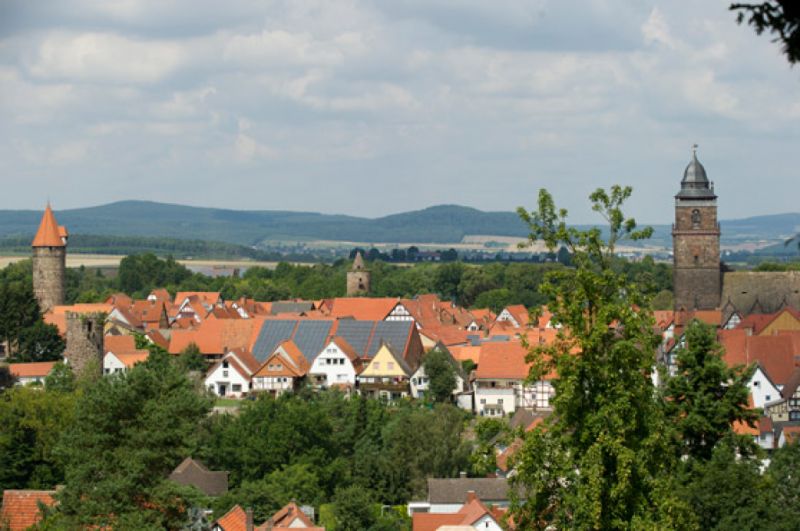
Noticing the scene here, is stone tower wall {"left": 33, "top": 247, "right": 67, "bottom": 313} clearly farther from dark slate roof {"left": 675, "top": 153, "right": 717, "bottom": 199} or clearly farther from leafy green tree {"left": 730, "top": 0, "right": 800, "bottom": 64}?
leafy green tree {"left": 730, "top": 0, "right": 800, "bottom": 64}

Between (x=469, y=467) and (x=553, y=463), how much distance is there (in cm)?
2707

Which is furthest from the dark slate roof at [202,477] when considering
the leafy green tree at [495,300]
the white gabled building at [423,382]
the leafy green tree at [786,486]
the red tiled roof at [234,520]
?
the leafy green tree at [495,300]

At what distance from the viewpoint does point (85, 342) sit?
61312 mm

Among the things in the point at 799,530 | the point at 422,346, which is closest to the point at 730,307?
the point at 422,346

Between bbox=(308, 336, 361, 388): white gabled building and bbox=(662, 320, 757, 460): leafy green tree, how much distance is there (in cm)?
3426

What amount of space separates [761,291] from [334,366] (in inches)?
881

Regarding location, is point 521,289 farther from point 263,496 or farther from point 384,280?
point 263,496

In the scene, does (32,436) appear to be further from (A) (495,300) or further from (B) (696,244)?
(A) (495,300)

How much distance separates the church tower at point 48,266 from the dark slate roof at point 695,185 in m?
37.8

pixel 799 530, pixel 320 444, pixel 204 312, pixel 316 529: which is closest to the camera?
pixel 799 530

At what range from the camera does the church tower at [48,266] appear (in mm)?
87688

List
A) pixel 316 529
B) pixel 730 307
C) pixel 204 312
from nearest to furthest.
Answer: pixel 316 529, pixel 730 307, pixel 204 312

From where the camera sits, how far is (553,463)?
59.1 ft

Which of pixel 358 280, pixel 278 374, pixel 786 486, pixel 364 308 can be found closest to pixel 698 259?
pixel 364 308
